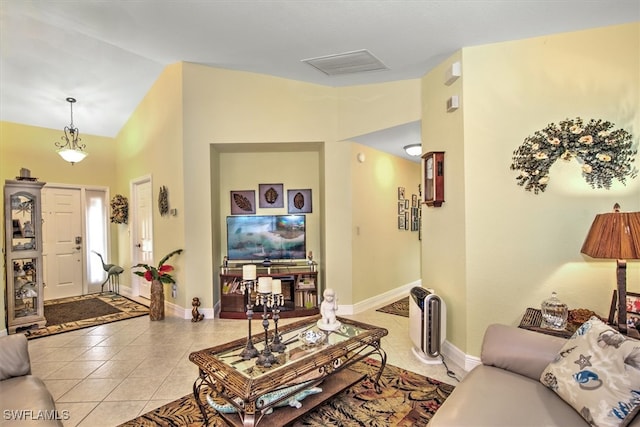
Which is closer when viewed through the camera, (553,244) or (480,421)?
(480,421)

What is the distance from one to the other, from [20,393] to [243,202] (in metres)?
3.31

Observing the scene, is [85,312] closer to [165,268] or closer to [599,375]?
[165,268]

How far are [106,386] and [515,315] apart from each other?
3361 millimetres

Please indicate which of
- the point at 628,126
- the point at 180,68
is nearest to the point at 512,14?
the point at 628,126

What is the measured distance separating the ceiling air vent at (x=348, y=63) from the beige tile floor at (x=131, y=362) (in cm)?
293

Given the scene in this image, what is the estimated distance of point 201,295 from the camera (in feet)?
13.6

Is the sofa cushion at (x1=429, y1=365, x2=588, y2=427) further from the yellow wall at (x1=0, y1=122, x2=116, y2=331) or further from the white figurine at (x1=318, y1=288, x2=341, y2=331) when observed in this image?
the yellow wall at (x1=0, y1=122, x2=116, y2=331)

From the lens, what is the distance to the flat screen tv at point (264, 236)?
171 inches

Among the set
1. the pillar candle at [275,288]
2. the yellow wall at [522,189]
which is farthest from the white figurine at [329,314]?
the yellow wall at [522,189]

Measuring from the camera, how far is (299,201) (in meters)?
4.70

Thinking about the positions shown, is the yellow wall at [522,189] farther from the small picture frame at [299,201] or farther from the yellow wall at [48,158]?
the yellow wall at [48,158]

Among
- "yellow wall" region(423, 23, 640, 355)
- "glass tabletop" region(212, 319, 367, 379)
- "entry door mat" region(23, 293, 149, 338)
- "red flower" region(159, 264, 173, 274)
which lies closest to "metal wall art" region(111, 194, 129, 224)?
"entry door mat" region(23, 293, 149, 338)

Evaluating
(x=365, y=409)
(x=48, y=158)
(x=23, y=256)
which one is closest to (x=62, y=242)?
(x=48, y=158)

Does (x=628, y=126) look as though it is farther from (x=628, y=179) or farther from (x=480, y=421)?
(x=480, y=421)
